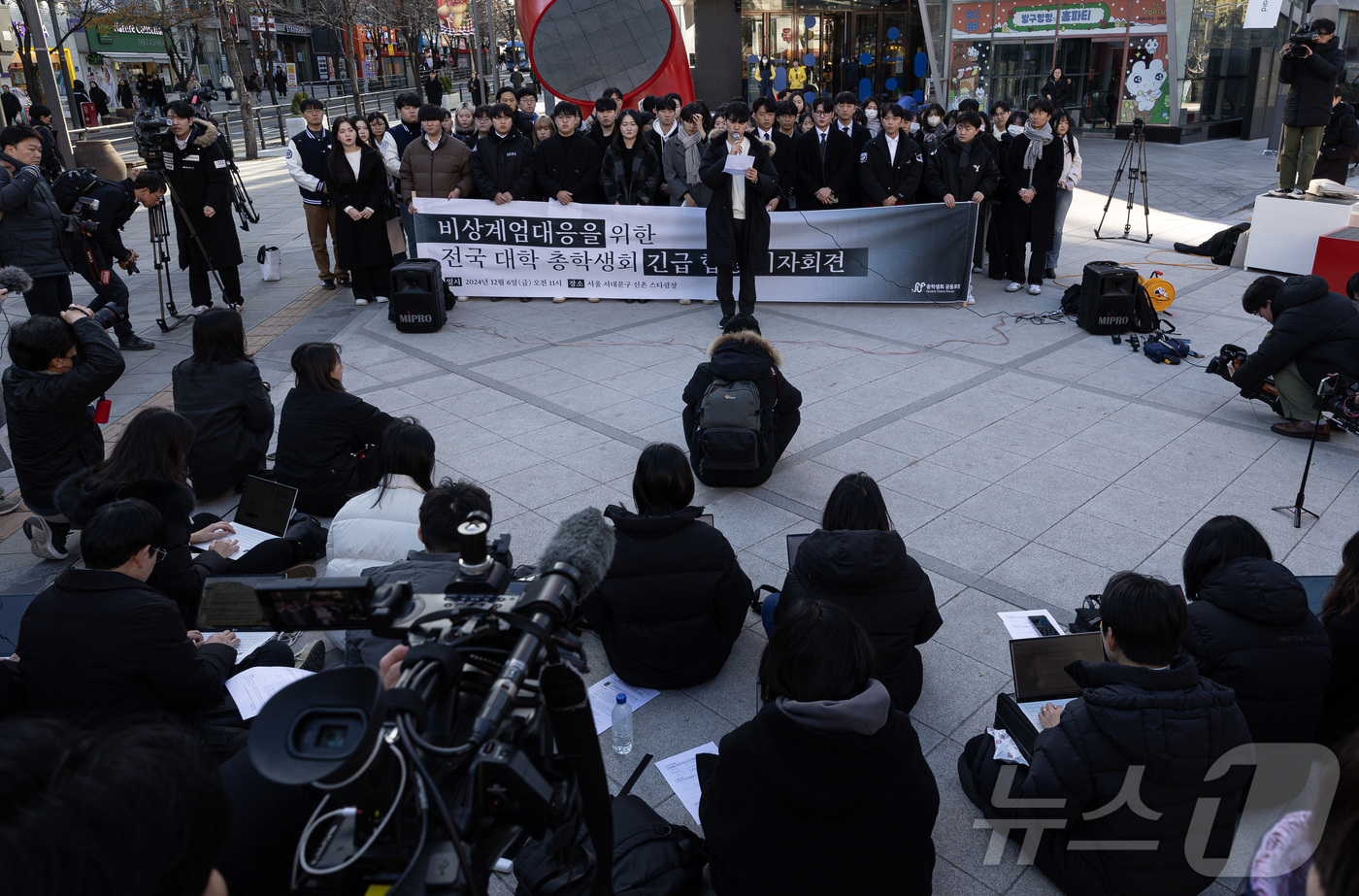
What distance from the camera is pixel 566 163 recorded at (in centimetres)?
1018

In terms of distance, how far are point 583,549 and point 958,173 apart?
9393mm

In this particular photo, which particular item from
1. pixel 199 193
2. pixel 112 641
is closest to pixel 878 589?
pixel 112 641

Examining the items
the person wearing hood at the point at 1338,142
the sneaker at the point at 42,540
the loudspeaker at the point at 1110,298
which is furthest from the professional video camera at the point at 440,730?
the person wearing hood at the point at 1338,142

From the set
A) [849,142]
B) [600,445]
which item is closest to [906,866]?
[600,445]

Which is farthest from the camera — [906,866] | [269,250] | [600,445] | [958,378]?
[269,250]

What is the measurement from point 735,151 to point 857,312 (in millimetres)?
2266

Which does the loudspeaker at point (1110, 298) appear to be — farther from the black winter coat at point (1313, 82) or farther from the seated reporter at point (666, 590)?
the seated reporter at point (666, 590)

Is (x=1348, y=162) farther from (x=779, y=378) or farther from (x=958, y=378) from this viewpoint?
(x=779, y=378)

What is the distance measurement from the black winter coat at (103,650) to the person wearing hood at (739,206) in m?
6.85

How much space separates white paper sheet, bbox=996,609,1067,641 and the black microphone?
2.81 metres

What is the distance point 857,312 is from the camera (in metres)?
10.2

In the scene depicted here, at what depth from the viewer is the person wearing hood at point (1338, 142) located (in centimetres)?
1250

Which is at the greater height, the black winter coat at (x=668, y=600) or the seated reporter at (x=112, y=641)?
the seated reporter at (x=112, y=641)

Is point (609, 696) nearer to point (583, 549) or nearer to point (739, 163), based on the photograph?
point (583, 549)
